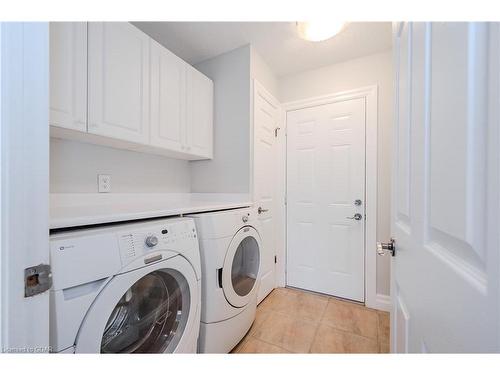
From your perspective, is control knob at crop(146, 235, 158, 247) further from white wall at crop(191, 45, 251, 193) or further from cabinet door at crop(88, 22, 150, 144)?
white wall at crop(191, 45, 251, 193)

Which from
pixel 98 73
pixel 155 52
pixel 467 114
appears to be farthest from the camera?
pixel 155 52

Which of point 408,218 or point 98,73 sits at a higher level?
point 98,73

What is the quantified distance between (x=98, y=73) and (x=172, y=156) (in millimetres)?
846

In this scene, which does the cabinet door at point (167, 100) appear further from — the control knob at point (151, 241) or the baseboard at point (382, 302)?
the baseboard at point (382, 302)

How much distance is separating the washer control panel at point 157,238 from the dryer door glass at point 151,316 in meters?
0.13

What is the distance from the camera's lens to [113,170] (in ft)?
4.93

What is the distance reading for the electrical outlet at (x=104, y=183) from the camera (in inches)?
55.4

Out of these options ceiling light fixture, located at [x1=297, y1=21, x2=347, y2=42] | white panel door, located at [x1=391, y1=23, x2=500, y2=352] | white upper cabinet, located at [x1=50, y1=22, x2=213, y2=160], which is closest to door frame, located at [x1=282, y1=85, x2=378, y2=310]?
ceiling light fixture, located at [x1=297, y1=21, x2=347, y2=42]

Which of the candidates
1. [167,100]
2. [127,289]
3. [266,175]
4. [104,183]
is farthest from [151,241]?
[266,175]

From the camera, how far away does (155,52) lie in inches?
56.1

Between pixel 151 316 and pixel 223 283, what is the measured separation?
0.41 meters

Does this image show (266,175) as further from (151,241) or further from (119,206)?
(151,241)

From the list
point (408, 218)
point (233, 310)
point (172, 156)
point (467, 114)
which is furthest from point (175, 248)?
point (172, 156)
